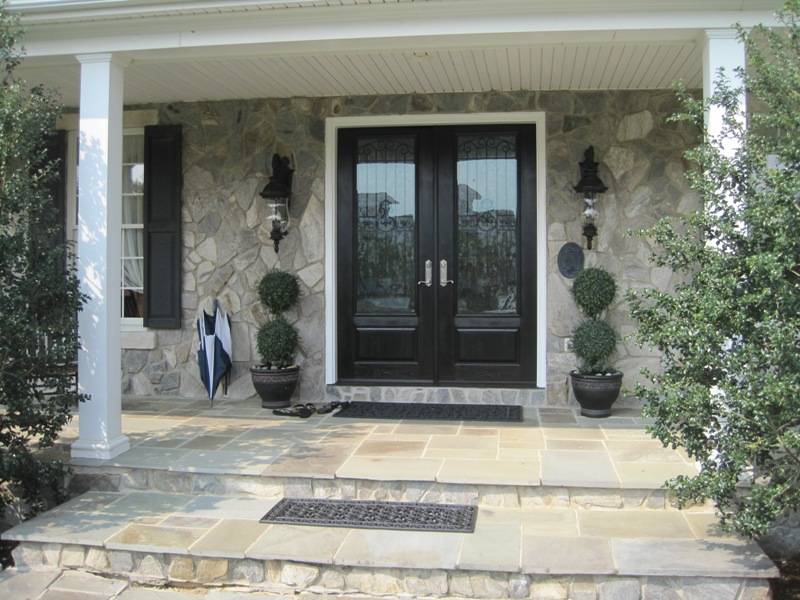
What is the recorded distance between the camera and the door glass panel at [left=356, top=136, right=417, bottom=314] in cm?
579

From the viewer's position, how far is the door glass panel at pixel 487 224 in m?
5.68

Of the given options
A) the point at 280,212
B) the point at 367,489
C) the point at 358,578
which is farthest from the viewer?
the point at 280,212

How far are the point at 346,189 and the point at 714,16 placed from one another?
3.05 metres

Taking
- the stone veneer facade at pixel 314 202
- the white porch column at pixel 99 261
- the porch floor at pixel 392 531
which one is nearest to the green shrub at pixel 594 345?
the stone veneer facade at pixel 314 202

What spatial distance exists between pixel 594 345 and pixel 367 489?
228 centimetres

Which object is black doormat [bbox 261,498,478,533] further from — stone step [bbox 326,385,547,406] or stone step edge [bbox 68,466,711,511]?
stone step [bbox 326,385,547,406]

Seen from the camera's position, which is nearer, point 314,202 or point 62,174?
point 314,202

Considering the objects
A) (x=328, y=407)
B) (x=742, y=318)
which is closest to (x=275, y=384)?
(x=328, y=407)

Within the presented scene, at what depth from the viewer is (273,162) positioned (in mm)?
5781

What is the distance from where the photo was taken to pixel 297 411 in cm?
Answer: 530

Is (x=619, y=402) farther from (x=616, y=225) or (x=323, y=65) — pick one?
(x=323, y=65)

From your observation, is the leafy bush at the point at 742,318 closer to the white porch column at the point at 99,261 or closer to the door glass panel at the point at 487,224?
the door glass panel at the point at 487,224

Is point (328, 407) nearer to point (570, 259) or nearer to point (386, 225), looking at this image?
point (386, 225)

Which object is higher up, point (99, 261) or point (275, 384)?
point (99, 261)
